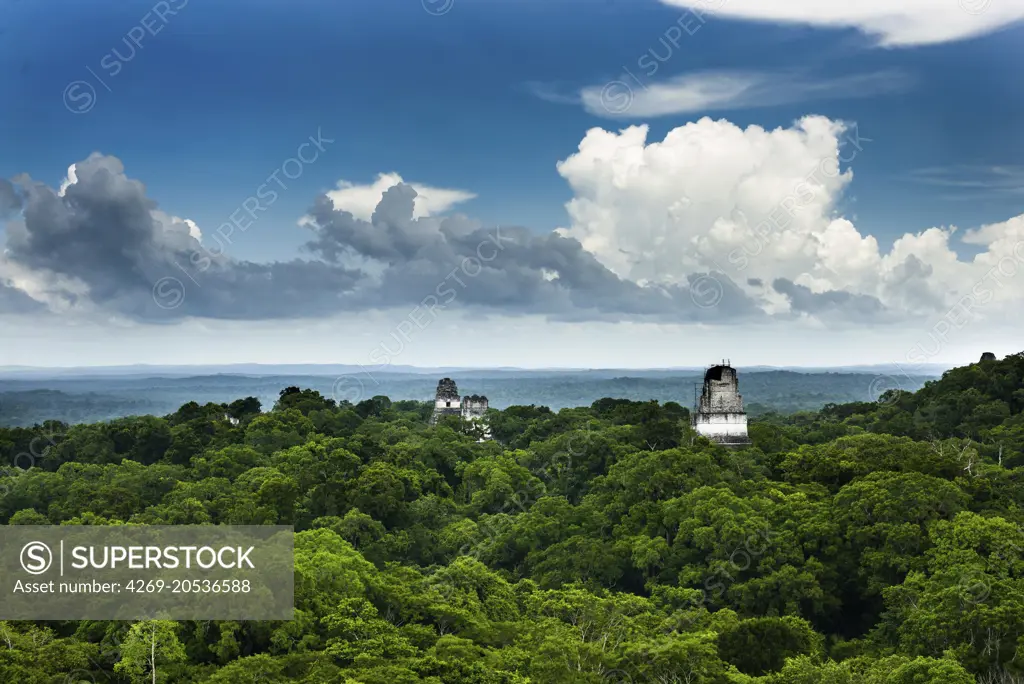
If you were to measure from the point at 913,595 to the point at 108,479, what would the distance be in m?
33.1

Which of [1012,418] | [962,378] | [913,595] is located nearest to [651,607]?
[913,595]

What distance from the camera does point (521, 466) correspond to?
4853 centimetres

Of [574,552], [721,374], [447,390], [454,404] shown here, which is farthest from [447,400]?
[574,552]

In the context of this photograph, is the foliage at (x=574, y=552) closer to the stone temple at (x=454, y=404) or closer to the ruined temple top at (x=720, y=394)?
the ruined temple top at (x=720, y=394)

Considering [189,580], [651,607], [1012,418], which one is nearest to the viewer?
[189,580]

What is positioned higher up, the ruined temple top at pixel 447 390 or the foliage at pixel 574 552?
the ruined temple top at pixel 447 390

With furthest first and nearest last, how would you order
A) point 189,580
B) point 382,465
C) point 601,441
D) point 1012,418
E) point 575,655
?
point 1012,418, point 601,441, point 382,465, point 189,580, point 575,655

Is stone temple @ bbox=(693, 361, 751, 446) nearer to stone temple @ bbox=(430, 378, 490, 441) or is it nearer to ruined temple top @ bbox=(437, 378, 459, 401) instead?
stone temple @ bbox=(430, 378, 490, 441)

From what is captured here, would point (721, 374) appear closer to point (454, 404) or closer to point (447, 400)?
point (454, 404)

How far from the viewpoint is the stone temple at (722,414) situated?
2066 inches

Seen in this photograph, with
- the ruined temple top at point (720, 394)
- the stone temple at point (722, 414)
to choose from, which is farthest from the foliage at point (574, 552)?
the ruined temple top at point (720, 394)

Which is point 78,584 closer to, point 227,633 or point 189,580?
point 189,580

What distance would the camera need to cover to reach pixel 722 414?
172 ft

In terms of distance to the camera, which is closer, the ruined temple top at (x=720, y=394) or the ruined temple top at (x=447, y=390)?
the ruined temple top at (x=720, y=394)
